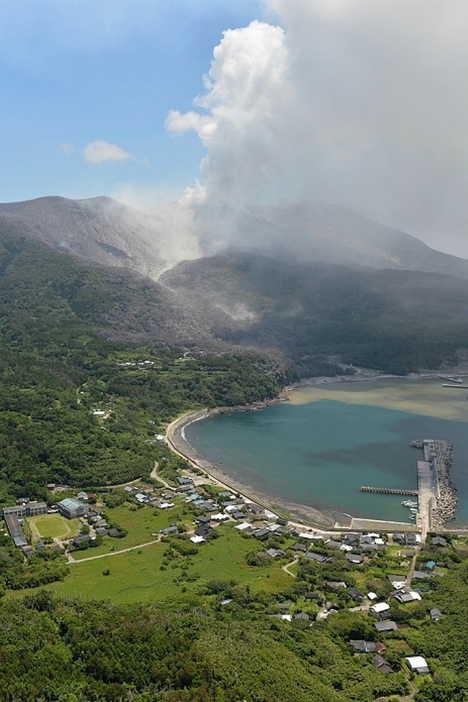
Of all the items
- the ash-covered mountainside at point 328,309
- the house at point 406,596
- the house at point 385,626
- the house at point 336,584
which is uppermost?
the ash-covered mountainside at point 328,309

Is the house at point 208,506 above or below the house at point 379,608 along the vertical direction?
below

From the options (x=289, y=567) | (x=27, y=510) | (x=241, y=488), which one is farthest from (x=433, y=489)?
(x=27, y=510)

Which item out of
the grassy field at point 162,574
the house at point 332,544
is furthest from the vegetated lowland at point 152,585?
→ the house at point 332,544

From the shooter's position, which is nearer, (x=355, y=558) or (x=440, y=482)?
(x=355, y=558)

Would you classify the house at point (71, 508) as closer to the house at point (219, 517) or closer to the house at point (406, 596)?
the house at point (219, 517)

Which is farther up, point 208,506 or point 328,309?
point 328,309

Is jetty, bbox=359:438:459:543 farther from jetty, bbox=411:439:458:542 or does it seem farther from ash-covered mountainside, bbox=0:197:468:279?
ash-covered mountainside, bbox=0:197:468:279

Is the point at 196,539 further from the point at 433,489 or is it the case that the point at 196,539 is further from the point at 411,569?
the point at 433,489

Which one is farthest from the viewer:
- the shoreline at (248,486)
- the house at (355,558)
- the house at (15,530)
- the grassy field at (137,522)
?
the shoreline at (248,486)
